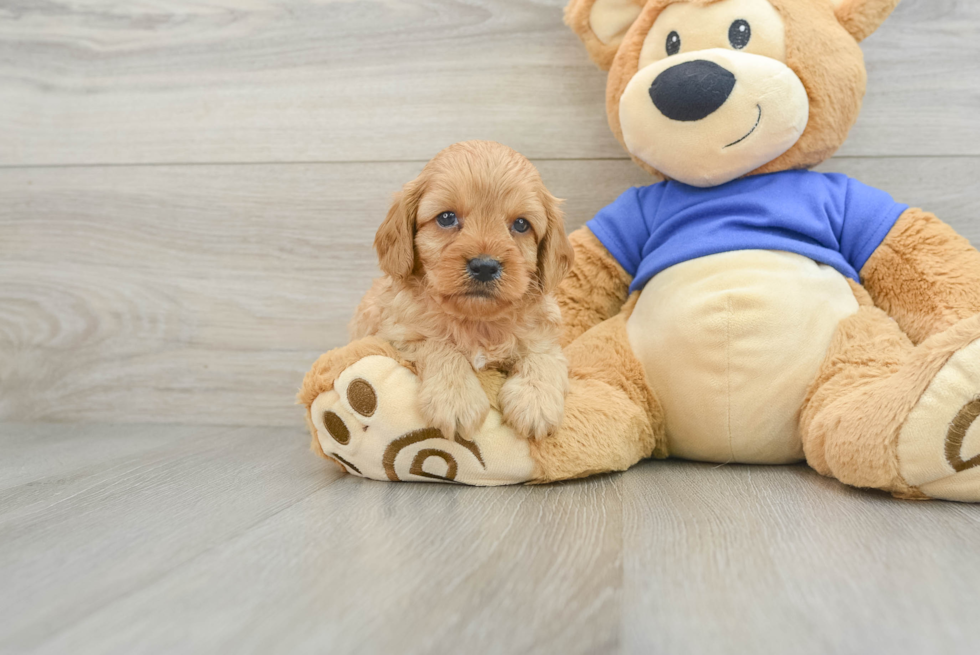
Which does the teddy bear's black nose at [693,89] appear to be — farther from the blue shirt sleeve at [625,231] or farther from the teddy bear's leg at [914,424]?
the teddy bear's leg at [914,424]

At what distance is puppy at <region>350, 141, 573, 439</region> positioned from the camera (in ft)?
3.50

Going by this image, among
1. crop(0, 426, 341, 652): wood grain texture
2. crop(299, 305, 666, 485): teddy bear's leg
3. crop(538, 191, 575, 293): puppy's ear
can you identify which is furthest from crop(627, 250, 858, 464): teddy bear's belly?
crop(0, 426, 341, 652): wood grain texture

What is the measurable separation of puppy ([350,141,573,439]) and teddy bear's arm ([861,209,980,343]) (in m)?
0.59

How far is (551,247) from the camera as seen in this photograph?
1176 millimetres

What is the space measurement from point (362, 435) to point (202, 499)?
0.86 feet

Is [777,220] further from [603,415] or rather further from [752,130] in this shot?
[603,415]

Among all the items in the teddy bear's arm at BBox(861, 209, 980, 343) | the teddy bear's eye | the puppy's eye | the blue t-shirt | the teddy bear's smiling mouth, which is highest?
the teddy bear's eye

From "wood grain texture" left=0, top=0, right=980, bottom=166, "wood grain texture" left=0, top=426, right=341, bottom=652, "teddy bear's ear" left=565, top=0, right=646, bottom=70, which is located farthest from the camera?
"wood grain texture" left=0, top=0, right=980, bottom=166

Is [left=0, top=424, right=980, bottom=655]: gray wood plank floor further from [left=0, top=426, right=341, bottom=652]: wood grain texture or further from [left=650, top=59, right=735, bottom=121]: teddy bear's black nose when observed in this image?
[left=650, top=59, right=735, bottom=121]: teddy bear's black nose

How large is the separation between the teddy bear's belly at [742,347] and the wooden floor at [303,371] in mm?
74

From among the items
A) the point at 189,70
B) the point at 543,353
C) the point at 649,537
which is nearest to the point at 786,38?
Result: the point at 543,353

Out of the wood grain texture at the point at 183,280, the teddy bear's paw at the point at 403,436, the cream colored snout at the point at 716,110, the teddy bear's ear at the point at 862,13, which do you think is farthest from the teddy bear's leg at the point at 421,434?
the teddy bear's ear at the point at 862,13

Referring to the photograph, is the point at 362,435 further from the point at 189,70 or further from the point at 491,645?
the point at 189,70

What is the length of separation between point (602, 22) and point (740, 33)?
0.89ft
